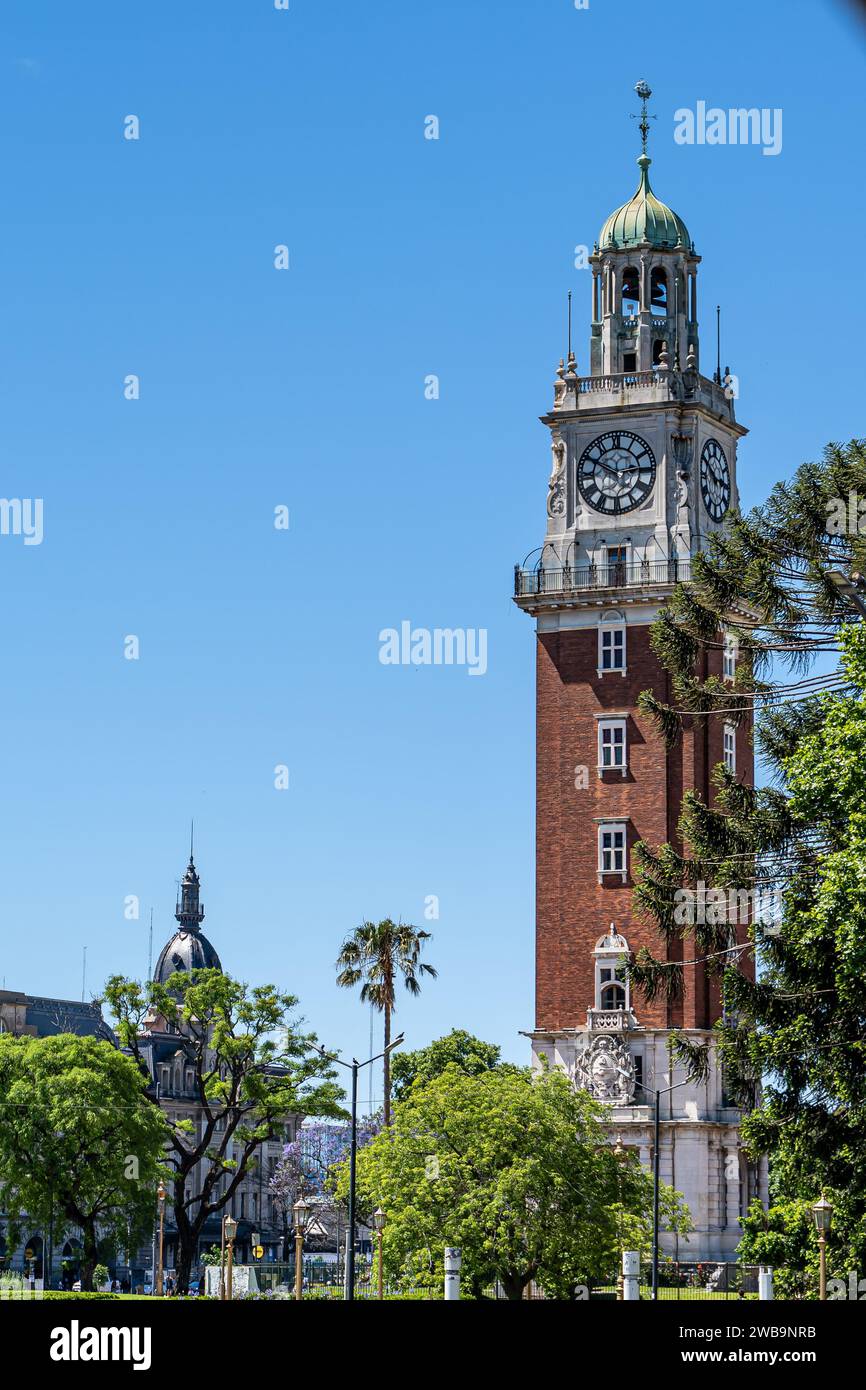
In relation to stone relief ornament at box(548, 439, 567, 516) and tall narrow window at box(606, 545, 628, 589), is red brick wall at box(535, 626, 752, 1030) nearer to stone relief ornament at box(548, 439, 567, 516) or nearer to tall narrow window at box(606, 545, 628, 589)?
tall narrow window at box(606, 545, 628, 589)

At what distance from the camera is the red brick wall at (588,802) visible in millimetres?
101500

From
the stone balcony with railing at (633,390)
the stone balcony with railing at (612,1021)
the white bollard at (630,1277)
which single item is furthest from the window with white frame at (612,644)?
the white bollard at (630,1277)

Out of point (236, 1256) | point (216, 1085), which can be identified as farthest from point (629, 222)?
point (236, 1256)

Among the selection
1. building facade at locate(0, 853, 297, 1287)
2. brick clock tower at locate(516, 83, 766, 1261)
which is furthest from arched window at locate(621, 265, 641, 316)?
building facade at locate(0, 853, 297, 1287)

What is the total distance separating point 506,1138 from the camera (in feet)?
255

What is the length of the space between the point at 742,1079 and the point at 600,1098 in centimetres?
3871

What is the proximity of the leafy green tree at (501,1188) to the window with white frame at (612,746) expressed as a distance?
23055 mm

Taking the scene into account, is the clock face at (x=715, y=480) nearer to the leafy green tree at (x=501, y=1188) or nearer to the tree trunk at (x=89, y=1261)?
the leafy green tree at (x=501, y=1188)

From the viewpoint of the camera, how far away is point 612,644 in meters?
104

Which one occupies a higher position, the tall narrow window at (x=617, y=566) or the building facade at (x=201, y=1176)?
the tall narrow window at (x=617, y=566)

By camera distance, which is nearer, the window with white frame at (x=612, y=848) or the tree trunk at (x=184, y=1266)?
the tree trunk at (x=184, y=1266)

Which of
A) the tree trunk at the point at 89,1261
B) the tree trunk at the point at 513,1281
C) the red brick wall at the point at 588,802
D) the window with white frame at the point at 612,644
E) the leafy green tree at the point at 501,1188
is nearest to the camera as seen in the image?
the leafy green tree at the point at 501,1188

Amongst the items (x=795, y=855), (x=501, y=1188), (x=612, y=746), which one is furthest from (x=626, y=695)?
(x=795, y=855)

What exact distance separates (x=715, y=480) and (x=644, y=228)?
1257 cm
